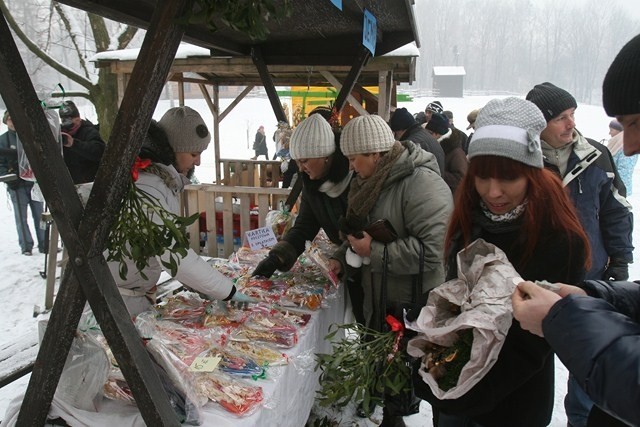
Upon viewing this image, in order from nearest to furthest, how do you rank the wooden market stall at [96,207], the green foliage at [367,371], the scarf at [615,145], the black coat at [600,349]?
the black coat at [600,349] < the wooden market stall at [96,207] < the green foliage at [367,371] < the scarf at [615,145]

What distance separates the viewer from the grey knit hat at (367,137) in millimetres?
2434

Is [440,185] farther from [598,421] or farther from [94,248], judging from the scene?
[94,248]

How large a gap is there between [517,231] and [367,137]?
A: 1.14 m

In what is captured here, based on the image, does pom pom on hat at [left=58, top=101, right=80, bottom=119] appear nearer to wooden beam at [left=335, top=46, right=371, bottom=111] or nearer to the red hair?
wooden beam at [left=335, top=46, right=371, bottom=111]

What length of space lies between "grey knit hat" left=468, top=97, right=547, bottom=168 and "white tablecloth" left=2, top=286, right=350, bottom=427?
113cm

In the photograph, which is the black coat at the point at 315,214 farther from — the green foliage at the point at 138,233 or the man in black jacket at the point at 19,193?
the man in black jacket at the point at 19,193

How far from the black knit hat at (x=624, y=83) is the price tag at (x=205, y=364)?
1.50 metres

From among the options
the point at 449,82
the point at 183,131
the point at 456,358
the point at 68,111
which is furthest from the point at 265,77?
the point at 449,82

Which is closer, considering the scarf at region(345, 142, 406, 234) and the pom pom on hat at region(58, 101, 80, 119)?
the scarf at region(345, 142, 406, 234)

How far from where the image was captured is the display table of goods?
1.40m

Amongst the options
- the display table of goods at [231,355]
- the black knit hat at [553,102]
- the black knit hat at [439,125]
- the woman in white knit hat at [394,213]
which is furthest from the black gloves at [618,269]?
the black knit hat at [439,125]

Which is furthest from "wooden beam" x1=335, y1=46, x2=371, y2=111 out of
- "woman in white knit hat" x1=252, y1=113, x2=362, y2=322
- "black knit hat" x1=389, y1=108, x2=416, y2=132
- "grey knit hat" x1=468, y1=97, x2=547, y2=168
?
"grey knit hat" x1=468, y1=97, x2=547, y2=168

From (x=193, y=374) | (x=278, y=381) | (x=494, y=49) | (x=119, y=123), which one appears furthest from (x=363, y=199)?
(x=494, y=49)

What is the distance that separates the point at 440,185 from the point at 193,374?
1.56 m
